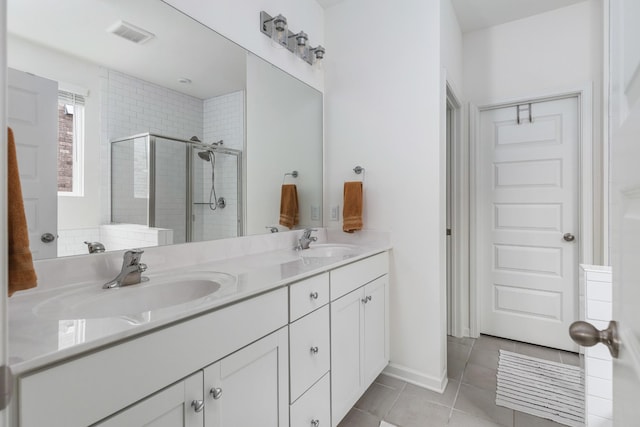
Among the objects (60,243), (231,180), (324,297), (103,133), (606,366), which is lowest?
(606,366)

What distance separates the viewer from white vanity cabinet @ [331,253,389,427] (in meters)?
1.51

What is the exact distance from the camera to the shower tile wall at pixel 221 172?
1.52 m

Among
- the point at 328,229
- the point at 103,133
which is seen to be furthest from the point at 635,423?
the point at 328,229

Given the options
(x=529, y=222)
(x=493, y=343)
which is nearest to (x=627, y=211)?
(x=529, y=222)

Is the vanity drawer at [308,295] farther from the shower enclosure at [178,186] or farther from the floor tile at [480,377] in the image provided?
the floor tile at [480,377]

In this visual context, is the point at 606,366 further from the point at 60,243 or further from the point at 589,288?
the point at 60,243

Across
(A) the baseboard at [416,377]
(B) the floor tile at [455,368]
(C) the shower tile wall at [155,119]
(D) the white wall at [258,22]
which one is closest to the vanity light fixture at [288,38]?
(D) the white wall at [258,22]

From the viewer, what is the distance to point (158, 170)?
54.2 inches

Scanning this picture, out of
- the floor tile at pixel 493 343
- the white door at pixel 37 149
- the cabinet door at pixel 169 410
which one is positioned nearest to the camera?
the cabinet door at pixel 169 410

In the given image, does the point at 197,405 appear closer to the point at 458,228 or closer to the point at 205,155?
the point at 205,155

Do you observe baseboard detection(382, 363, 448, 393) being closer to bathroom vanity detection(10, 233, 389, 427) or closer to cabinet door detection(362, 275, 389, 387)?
cabinet door detection(362, 275, 389, 387)

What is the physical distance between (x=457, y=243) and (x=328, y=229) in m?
1.20

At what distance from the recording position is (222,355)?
36.3 inches

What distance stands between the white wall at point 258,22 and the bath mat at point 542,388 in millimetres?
2410
